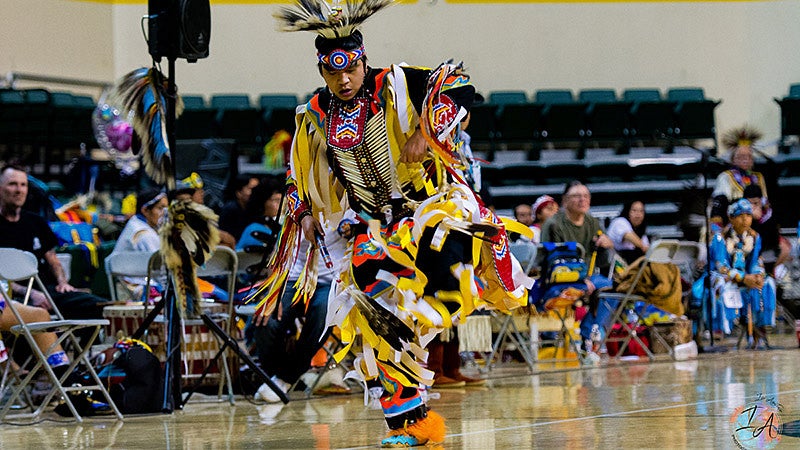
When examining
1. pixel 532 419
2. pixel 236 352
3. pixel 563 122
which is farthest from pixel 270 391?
pixel 563 122

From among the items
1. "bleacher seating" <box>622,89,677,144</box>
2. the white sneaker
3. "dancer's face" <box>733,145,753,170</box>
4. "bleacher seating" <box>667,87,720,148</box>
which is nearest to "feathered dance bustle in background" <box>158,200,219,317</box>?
the white sneaker

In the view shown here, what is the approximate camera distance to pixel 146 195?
6766 mm

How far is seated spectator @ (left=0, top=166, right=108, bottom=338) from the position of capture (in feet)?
20.2

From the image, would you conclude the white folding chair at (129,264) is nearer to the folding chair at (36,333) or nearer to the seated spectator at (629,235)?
the folding chair at (36,333)

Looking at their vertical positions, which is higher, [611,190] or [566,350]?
[611,190]

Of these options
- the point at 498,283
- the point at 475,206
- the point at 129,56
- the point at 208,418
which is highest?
the point at 129,56

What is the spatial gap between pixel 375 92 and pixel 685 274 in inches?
214

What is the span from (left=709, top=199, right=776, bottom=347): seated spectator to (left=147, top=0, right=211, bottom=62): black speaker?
440cm

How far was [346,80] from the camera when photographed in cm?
412

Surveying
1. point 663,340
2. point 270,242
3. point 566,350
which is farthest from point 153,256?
point 663,340

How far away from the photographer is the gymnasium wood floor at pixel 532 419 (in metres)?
4.02

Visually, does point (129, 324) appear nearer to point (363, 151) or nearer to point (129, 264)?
point (129, 264)

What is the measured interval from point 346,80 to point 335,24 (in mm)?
195

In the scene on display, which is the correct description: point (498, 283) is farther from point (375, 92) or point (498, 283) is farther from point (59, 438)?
point (59, 438)
